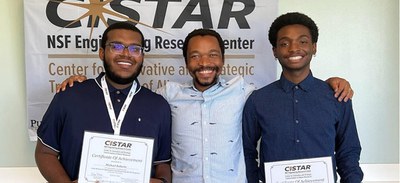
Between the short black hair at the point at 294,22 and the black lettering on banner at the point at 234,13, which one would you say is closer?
the short black hair at the point at 294,22

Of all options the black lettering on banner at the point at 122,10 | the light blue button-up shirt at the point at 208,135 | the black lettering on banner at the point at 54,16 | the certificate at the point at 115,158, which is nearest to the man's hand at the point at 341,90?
the light blue button-up shirt at the point at 208,135

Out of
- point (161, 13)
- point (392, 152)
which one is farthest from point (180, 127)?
point (392, 152)

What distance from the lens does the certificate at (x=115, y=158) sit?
5.59 feet

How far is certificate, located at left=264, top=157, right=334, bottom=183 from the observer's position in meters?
1.71

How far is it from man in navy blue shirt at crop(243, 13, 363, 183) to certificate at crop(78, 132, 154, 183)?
0.58 metres

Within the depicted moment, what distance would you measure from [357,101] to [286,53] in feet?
3.55

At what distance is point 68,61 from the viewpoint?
2484 millimetres

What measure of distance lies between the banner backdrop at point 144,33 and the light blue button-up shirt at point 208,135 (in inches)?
22.7

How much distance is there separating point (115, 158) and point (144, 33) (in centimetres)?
104

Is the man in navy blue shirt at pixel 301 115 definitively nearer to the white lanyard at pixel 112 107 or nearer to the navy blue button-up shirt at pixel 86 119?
the navy blue button-up shirt at pixel 86 119

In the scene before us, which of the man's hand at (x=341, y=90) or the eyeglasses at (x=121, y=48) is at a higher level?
the eyeglasses at (x=121, y=48)

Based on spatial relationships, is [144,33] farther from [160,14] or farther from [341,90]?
[341,90]

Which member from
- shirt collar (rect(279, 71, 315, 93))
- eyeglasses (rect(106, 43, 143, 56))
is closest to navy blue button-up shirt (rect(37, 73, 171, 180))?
eyeglasses (rect(106, 43, 143, 56))

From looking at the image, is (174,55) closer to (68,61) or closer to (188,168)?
(68,61)
